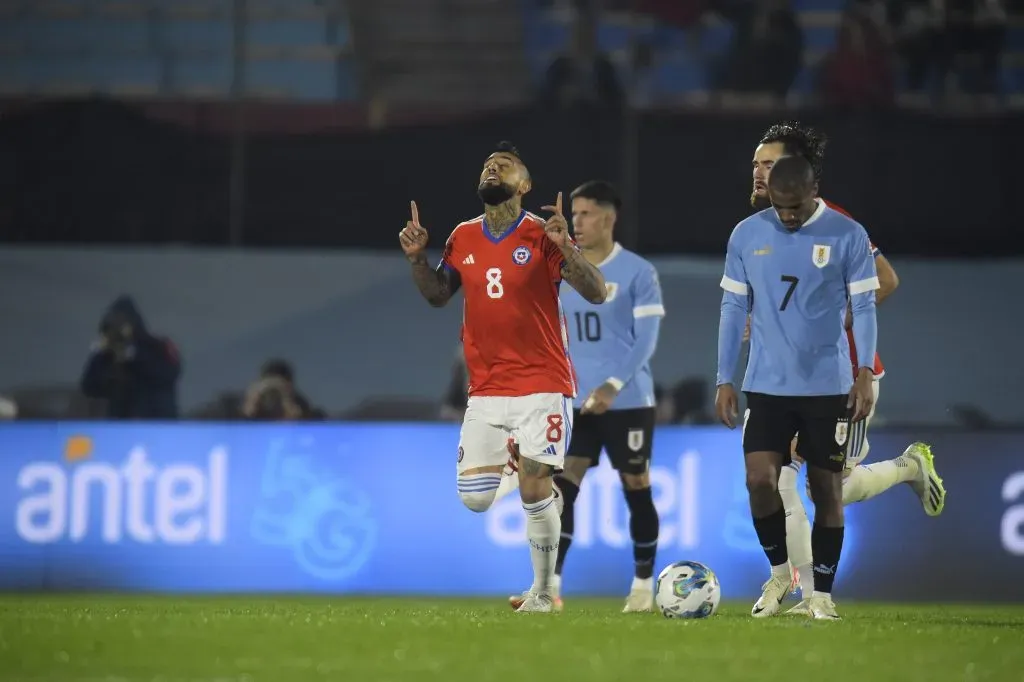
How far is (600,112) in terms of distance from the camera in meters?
13.8

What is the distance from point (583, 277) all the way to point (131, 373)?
5.71m

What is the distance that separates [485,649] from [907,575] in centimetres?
581

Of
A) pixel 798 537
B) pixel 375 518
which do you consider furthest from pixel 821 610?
pixel 375 518

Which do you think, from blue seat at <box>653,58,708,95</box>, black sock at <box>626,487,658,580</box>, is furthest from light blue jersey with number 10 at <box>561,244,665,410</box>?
blue seat at <box>653,58,708,95</box>

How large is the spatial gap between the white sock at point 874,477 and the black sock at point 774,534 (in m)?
1.03

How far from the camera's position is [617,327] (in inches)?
354

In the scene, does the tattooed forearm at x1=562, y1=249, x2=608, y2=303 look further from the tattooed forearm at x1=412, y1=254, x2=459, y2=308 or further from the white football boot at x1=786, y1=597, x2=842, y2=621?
the white football boot at x1=786, y1=597, x2=842, y2=621

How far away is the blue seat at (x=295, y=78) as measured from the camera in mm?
14078

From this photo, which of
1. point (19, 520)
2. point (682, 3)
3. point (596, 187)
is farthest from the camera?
point (682, 3)

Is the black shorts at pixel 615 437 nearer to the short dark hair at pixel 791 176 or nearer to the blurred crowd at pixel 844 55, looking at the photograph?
the short dark hair at pixel 791 176

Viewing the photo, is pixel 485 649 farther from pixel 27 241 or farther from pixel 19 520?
pixel 27 241

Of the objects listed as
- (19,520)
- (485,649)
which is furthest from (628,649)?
(19,520)

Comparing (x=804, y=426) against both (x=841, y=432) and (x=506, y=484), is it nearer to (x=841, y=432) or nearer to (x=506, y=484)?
(x=841, y=432)

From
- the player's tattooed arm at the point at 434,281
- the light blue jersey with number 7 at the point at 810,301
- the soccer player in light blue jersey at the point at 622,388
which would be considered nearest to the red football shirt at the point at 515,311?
the player's tattooed arm at the point at 434,281
